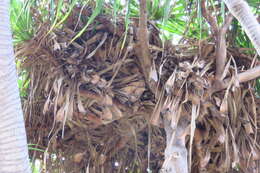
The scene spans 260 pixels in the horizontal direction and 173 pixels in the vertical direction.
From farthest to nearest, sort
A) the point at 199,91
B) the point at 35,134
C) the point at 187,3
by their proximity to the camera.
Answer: the point at 35,134 < the point at 187,3 < the point at 199,91

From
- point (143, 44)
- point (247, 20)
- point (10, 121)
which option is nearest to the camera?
point (10, 121)

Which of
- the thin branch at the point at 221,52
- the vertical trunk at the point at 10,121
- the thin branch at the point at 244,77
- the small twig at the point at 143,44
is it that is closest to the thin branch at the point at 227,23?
the thin branch at the point at 221,52

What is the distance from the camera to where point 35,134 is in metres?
1.38

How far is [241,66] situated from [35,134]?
87 centimetres

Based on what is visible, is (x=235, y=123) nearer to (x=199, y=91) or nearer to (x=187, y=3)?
(x=199, y=91)

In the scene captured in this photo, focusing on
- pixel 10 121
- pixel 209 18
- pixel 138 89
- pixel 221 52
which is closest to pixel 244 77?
pixel 221 52

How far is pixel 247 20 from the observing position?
0.76m

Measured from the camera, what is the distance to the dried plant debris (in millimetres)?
1094

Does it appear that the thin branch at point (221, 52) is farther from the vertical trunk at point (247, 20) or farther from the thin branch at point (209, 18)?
the vertical trunk at point (247, 20)

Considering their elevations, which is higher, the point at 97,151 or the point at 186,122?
the point at 186,122

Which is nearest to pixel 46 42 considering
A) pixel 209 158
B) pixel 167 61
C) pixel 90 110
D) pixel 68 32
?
pixel 68 32

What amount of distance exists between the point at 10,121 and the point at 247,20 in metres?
0.56

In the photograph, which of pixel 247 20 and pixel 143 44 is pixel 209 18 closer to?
pixel 143 44

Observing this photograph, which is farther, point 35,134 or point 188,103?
Answer: point 35,134
